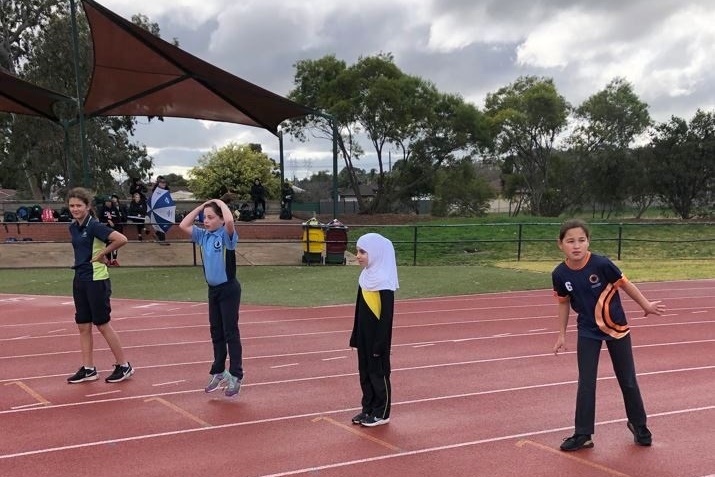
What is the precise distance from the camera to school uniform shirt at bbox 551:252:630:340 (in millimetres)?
4047

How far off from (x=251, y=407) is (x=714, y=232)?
979 inches

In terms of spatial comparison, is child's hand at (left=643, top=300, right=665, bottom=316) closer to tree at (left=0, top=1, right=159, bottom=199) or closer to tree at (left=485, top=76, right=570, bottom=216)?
tree at (left=0, top=1, right=159, bottom=199)

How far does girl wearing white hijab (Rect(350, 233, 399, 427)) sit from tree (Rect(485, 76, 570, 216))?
35939mm

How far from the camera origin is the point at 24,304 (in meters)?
11.1

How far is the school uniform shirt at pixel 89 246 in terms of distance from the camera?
562cm

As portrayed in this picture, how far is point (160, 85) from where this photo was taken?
16.5 metres

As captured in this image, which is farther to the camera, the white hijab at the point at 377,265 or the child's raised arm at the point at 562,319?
the white hijab at the point at 377,265

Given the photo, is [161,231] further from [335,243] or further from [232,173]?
[232,173]

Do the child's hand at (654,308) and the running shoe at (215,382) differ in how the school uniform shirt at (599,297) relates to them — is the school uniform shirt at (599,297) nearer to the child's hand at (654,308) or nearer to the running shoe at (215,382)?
the child's hand at (654,308)

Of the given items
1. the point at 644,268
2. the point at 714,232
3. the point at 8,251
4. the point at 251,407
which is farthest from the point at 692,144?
the point at 251,407

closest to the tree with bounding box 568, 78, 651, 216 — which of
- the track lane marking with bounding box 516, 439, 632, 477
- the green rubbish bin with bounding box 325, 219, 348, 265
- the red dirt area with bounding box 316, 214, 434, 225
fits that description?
the red dirt area with bounding box 316, 214, 434, 225

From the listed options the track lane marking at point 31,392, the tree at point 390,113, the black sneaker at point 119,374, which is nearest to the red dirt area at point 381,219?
the tree at point 390,113

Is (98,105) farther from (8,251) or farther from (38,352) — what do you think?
(38,352)

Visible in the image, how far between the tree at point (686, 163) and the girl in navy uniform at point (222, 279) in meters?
34.6
